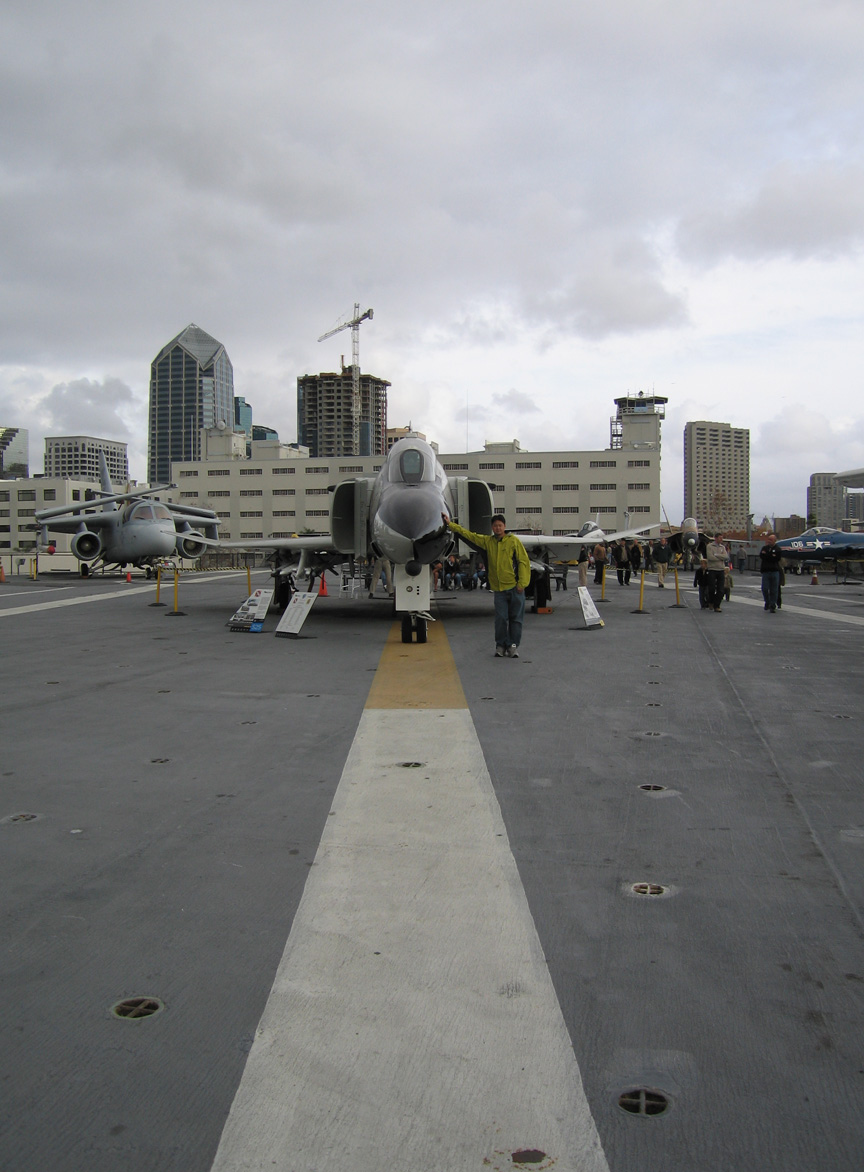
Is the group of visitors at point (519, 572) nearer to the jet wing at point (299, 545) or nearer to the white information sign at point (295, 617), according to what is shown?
the white information sign at point (295, 617)

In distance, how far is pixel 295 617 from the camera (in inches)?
543

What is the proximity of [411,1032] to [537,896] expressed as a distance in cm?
113

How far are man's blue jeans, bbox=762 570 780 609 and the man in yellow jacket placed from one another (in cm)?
876

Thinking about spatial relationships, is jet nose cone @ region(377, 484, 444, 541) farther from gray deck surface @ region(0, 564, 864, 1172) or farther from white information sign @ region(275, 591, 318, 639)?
gray deck surface @ region(0, 564, 864, 1172)

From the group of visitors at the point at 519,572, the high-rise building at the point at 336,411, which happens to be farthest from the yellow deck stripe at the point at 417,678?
the high-rise building at the point at 336,411

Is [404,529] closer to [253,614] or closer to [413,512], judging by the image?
[413,512]

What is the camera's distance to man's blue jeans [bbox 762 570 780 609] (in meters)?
17.5

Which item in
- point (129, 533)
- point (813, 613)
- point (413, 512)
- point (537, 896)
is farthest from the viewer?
point (129, 533)

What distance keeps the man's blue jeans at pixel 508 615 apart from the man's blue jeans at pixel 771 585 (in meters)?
8.79

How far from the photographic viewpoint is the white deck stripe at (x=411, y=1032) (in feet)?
6.71

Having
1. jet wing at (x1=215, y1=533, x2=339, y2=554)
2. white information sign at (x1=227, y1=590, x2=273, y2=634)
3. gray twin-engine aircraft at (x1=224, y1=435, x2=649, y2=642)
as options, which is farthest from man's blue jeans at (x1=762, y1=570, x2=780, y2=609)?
white information sign at (x1=227, y1=590, x2=273, y2=634)

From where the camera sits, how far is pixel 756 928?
3.18 metres

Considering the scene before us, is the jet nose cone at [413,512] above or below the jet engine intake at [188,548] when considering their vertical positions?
above

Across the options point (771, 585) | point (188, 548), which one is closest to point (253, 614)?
point (771, 585)
